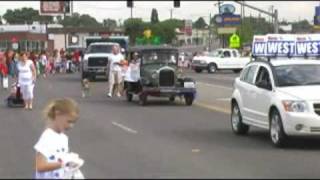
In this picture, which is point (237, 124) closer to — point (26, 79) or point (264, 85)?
point (264, 85)

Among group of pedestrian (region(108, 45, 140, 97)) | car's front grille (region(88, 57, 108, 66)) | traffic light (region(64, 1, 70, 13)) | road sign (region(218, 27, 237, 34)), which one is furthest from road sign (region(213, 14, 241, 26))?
group of pedestrian (region(108, 45, 140, 97))

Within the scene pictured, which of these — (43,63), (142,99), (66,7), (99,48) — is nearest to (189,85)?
(142,99)

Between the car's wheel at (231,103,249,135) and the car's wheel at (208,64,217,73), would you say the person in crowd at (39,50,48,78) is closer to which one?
the car's wheel at (208,64,217,73)

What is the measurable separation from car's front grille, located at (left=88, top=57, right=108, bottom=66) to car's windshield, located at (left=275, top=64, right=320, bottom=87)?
1208 inches

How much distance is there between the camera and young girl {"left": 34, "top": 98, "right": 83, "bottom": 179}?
564 cm

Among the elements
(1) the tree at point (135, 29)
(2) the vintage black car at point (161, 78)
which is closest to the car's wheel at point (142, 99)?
(2) the vintage black car at point (161, 78)

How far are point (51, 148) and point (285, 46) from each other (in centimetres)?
1779

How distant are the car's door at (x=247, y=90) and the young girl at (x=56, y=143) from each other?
1038 centimetres

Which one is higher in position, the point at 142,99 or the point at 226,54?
the point at 226,54

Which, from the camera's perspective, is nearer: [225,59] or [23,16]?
[225,59]

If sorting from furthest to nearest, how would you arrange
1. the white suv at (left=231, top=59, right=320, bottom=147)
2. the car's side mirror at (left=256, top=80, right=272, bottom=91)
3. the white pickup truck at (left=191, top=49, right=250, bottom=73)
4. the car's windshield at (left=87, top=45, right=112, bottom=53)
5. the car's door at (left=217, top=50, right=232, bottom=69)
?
the car's door at (left=217, top=50, right=232, bottom=69)
the white pickup truck at (left=191, top=49, right=250, bottom=73)
the car's windshield at (left=87, top=45, right=112, bottom=53)
the car's side mirror at (left=256, top=80, right=272, bottom=91)
the white suv at (left=231, top=59, right=320, bottom=147)

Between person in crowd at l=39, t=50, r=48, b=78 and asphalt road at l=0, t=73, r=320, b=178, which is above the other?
person in crowd at l=39, t=50, r=48, b=78

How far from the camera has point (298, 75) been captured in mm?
15273

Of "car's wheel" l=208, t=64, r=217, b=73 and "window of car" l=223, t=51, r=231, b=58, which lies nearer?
"window of car" l=223, t=51, r=231, b=58
